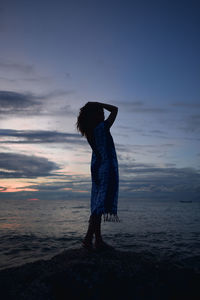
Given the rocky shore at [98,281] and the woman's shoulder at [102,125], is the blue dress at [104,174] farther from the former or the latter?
the rocky shore at [98,281]

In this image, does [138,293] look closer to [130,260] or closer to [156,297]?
[156,297]

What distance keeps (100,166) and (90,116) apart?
3.57 ft

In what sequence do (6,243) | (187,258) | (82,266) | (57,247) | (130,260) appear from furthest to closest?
(6,243) → (57,247) → (187,258) → (130,260) → (82,266)

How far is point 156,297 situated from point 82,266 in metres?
1.16

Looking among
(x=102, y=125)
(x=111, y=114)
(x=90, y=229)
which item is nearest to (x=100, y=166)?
(x=102, y=125)

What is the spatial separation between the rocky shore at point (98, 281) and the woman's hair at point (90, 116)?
250 cm

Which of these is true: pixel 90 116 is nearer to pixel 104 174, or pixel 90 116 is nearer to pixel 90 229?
pixel 104 174

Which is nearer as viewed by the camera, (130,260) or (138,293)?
(138,293)

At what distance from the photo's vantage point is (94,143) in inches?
165

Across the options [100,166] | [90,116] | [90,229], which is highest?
[90,116]

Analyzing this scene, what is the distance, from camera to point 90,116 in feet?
13.9

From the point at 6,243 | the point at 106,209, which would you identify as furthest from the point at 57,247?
the point at 106,209

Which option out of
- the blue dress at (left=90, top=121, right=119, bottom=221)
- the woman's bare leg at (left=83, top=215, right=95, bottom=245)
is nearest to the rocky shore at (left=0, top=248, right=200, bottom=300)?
the woman's bare leg at (left=83, top=215, right=95, bottom=245)

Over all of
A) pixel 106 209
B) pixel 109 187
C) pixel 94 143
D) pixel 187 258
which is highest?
pixel 94 143
